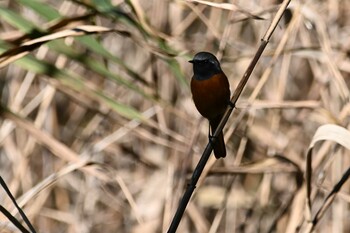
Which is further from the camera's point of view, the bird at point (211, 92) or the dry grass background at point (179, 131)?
the dry grass background at point (179, 131)

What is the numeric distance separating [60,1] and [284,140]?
1.28 m

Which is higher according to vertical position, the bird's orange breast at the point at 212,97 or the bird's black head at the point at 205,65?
the bird's black head at the point at 205,65

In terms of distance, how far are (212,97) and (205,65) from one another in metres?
0.10

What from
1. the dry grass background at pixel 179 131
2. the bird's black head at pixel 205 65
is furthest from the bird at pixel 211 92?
the dry grass background at pixel 179 131

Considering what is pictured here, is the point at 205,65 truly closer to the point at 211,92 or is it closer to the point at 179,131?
→ the point at 211,92

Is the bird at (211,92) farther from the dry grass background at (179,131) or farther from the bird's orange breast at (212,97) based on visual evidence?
the dry grass background at (179,131)

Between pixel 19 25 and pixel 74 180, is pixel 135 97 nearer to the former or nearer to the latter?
pixel 74 180

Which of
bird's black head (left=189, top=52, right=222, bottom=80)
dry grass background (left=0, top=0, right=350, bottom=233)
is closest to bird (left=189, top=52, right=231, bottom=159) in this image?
bird's black head (left=189, top=52, right=222, bottom=80)

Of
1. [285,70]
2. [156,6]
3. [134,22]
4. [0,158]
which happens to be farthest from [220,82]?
[0,158]

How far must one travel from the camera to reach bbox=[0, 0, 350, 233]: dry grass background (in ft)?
7.55

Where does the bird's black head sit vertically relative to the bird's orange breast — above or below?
above

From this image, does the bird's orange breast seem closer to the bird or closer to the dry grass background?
the bird

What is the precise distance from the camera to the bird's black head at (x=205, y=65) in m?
1.89

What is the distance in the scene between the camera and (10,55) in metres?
1.48
